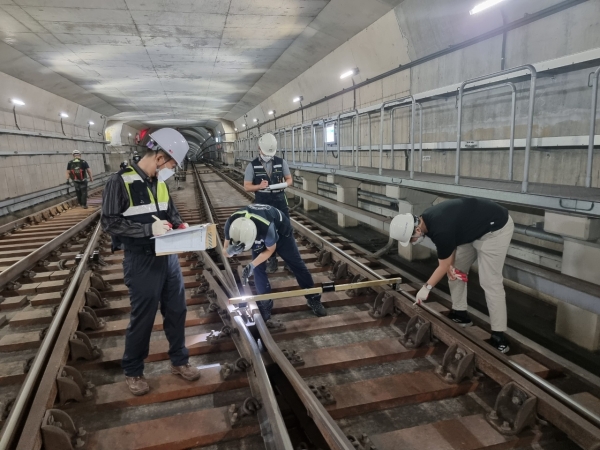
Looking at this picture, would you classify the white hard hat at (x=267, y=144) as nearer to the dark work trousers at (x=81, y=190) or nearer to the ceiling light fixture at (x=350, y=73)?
the ceiling light fixture at (x=350, y=73)

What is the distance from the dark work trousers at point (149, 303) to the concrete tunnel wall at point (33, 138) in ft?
36.4

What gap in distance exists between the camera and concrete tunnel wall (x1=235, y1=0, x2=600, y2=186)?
176 inches

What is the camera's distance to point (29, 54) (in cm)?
1072

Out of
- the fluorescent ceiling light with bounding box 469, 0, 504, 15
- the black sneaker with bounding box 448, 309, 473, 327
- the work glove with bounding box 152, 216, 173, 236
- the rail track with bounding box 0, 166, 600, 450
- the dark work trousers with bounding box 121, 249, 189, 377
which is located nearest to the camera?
the rail track with bounding box 0, 166, 600, 450

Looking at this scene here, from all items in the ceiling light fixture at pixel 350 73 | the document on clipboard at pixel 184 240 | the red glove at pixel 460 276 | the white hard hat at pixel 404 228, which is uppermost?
the ceiling light fixture at pixel 350 73

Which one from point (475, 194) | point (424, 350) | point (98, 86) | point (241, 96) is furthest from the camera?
point (241, 96)

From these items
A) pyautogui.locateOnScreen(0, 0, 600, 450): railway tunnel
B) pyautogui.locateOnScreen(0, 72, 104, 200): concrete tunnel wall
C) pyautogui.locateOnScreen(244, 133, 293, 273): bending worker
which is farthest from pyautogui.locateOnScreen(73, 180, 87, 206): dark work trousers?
pyautogui.locateOnScreen(244, 133, 293, 273): bending worker

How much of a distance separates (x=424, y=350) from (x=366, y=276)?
1618 mm

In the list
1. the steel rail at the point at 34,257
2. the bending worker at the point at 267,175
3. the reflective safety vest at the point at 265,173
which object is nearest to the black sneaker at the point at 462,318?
the bending worker at the point at 267,175

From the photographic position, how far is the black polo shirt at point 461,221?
3654 mm

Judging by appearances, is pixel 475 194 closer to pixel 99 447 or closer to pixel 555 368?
pixel 555 368

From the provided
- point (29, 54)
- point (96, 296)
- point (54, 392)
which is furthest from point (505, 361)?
point (29, 54)

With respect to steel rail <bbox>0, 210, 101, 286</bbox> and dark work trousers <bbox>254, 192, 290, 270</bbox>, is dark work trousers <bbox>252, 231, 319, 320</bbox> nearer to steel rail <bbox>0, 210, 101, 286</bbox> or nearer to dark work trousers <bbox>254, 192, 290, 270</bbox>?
dark work trousers <bbox>254, 192, 290, 270</bbox>

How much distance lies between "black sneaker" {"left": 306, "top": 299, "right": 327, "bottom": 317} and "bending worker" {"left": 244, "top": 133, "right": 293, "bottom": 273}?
57.5 inches
